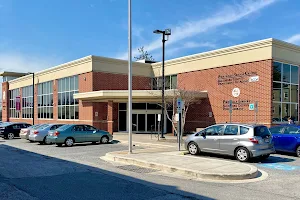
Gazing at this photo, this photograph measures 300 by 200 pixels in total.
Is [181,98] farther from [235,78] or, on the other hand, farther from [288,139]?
[288,139]

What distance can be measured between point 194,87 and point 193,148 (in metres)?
15.5

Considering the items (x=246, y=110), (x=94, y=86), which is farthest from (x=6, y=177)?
(x=94, y=86)

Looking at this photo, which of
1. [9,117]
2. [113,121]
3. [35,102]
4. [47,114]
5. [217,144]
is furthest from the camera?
[9,117]

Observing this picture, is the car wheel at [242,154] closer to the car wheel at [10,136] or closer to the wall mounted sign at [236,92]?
the wall mounted sign at [236,92]

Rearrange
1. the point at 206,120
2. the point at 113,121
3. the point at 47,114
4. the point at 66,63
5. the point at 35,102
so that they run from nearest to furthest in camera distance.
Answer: the point at 206,120 → the point at 113,121 → the point at 66,63 → the point at 47,114 → the point at 35,102

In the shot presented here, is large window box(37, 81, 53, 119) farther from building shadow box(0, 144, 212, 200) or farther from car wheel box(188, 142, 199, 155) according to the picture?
building shadow box(0, 144, 212, 200)

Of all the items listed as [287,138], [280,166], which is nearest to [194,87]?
[287,138]

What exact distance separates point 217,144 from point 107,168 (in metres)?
4.97

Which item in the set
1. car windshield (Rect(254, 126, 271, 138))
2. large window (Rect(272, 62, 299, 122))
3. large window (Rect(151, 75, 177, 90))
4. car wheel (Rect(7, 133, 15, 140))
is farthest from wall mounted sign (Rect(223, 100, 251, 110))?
car wheel (Rect(7, 133, 15, 140))

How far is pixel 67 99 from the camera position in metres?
36.5

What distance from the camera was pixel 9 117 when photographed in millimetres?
55656

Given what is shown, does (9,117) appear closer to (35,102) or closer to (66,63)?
(35,102)

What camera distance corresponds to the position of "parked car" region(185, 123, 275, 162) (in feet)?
41.0

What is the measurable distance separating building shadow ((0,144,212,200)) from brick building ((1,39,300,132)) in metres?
14.5
